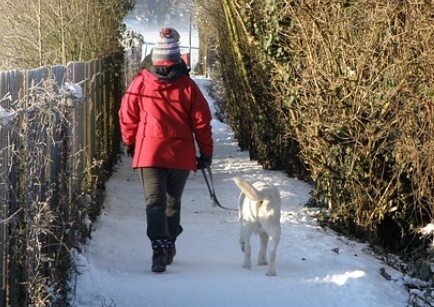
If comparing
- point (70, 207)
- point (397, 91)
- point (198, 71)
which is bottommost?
point (198, 71)

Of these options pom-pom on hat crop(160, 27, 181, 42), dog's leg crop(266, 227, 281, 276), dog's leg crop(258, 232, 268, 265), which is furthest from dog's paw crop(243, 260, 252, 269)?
pom-pom on hat crop(160, 27, 181, 42)

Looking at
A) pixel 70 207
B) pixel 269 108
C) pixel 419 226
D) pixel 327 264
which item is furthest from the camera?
pixel 269 108

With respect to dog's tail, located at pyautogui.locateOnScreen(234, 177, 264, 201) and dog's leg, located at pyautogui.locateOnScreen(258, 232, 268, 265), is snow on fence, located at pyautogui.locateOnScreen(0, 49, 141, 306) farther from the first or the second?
dog's leg, located at pyautogui.locateOnScreen(258, 232, 268, 265)

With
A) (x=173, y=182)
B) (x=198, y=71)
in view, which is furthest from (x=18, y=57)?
(x=198, y=71)

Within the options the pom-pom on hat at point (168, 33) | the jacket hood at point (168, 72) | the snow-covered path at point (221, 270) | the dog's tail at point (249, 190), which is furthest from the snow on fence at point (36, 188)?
the dog's tail at point (249, 190)

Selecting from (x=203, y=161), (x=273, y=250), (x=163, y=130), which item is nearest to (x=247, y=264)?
(x=273, y=250)

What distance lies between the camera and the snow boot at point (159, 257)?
770cm

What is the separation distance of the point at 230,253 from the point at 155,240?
3.96 ft

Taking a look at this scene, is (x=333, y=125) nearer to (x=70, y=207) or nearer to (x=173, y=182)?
(x=173, y=182)

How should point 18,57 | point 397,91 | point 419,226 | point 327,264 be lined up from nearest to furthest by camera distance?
point 327,264, point 397,91, point 419,226, point 18,57

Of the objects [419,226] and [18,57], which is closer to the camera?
[419,226]

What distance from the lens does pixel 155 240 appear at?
7773mm

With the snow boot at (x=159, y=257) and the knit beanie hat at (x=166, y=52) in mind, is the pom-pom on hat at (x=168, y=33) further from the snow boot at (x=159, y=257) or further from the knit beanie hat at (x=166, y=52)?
the snow boot at (x=159, y=257)

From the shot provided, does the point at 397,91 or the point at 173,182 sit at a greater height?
the point at 397,91
